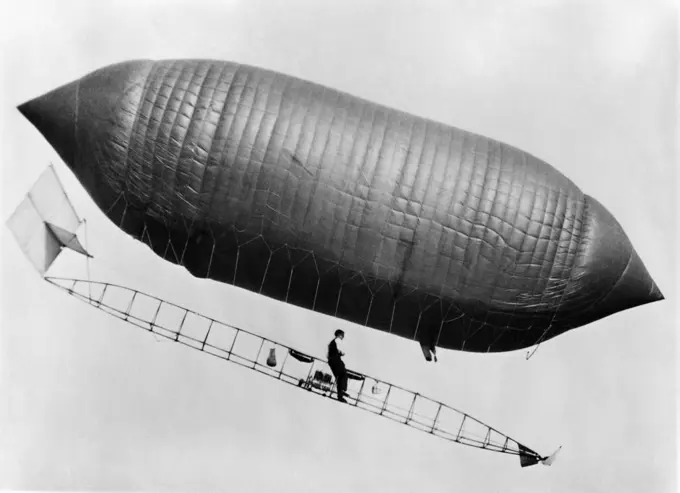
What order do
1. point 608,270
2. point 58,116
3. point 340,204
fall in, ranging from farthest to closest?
point 58,116 < point 608,270 < point 340,204

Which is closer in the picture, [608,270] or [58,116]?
[608,270]

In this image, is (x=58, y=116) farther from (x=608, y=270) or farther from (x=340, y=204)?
(x=608, y=270)

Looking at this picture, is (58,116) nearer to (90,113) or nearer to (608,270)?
(90,113)

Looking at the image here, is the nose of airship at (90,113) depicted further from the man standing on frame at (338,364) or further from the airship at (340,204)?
the man standing on frame at (338,364)

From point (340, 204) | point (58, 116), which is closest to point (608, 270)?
point (340, 204)

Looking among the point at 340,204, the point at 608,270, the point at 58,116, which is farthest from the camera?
the point at 58,116

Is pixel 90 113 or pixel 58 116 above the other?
pixel 90 113
